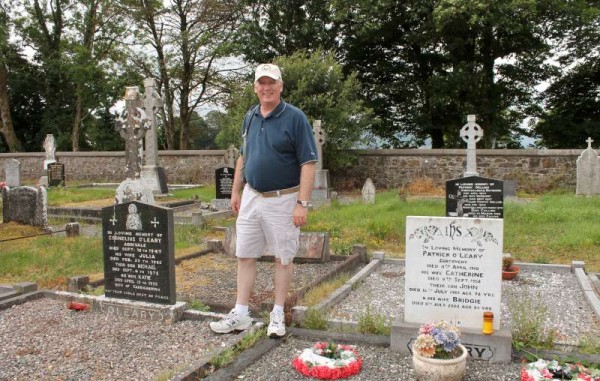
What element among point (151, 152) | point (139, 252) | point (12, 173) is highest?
point (151, 152)

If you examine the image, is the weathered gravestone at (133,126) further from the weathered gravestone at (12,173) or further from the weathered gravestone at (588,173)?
the weathered gravestone at (588,173)

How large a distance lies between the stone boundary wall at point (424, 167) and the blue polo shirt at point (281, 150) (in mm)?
13528

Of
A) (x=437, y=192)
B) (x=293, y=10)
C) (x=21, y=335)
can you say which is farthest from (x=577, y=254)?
(x=293, y=10)

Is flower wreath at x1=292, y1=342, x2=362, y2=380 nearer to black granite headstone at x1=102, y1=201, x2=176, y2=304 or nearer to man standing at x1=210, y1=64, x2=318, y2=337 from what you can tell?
man standing at x1=210, y1=64, x2=318, y2=337

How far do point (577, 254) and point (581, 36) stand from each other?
58.5 feet

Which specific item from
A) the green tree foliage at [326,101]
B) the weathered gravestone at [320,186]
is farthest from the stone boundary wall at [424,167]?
the weathered gravestone at [320,186]

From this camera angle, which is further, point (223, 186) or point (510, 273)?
point (223, 186)

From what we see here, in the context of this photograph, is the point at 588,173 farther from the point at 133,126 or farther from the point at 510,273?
the point at 133,126

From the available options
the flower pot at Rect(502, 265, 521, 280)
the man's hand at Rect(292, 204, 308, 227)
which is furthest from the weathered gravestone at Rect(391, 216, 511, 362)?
the flower pot at Rect(502, 265, 521, 280)

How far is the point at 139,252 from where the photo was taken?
15.9 ft

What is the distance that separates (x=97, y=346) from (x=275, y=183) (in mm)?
1859

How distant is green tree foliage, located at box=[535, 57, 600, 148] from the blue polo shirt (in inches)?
852

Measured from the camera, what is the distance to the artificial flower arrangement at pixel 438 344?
10.9 feet

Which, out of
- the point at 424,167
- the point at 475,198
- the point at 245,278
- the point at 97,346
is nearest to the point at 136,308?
the point at 97,346
